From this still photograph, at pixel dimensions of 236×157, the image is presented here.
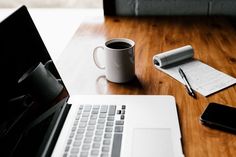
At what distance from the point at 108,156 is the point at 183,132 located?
19 centimetres

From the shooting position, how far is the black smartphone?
27.6 inches

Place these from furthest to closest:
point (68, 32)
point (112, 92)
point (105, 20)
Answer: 1. point (68, 32)
2. point (105, 20)
3. point (112, 92)

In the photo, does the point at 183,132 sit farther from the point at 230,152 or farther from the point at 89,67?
the point at 89,67

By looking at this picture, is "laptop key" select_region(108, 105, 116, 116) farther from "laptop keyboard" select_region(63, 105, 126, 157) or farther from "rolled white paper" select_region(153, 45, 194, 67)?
"rolled white paper" select_region(153, 45, 194, 67)

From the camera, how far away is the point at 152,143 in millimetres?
666

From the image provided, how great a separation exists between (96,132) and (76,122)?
0.21 feet

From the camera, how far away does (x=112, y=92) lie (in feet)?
2.81

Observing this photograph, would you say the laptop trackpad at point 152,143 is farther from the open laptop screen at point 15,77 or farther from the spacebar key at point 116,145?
the open laptop screen at point 15,77

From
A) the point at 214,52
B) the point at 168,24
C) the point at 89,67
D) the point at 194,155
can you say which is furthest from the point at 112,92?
the point at 168,24

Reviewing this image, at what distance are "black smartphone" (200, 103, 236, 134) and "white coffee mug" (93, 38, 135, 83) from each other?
0.24 m

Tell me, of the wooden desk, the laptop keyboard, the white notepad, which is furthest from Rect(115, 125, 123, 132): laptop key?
the white notepad

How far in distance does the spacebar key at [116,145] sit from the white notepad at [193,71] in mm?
286

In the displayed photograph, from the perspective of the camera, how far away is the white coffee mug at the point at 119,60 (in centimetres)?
85

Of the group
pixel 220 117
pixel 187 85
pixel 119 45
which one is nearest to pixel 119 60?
pixel 119 45
